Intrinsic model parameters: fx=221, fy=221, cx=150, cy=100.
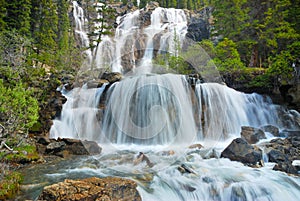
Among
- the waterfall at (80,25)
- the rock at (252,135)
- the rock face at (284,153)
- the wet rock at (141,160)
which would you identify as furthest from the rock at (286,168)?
the waterfall at (80,25)

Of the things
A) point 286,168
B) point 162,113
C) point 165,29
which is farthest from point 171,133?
point 165,29

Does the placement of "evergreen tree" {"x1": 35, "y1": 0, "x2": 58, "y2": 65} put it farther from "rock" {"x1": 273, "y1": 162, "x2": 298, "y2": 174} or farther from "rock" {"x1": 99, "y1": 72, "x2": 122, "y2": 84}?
"rock" {"x1": 273, "y1": 162, "x2": 298, "y2": 174}

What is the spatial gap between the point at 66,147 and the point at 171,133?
16.3ft

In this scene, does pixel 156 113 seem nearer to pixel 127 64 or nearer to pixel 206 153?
pixel 206 153

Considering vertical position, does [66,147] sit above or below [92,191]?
below

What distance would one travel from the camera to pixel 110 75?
631 inches

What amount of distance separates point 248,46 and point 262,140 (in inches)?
440

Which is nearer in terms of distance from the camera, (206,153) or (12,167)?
(12,167)

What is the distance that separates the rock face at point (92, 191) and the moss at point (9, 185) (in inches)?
53.1

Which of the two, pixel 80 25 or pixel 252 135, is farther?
pixel 80 25

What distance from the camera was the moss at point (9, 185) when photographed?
16.2ft

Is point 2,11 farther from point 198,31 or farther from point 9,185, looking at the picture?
point 198,31

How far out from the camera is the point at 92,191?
13.8ft

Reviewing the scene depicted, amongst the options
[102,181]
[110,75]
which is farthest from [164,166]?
[110,75]
